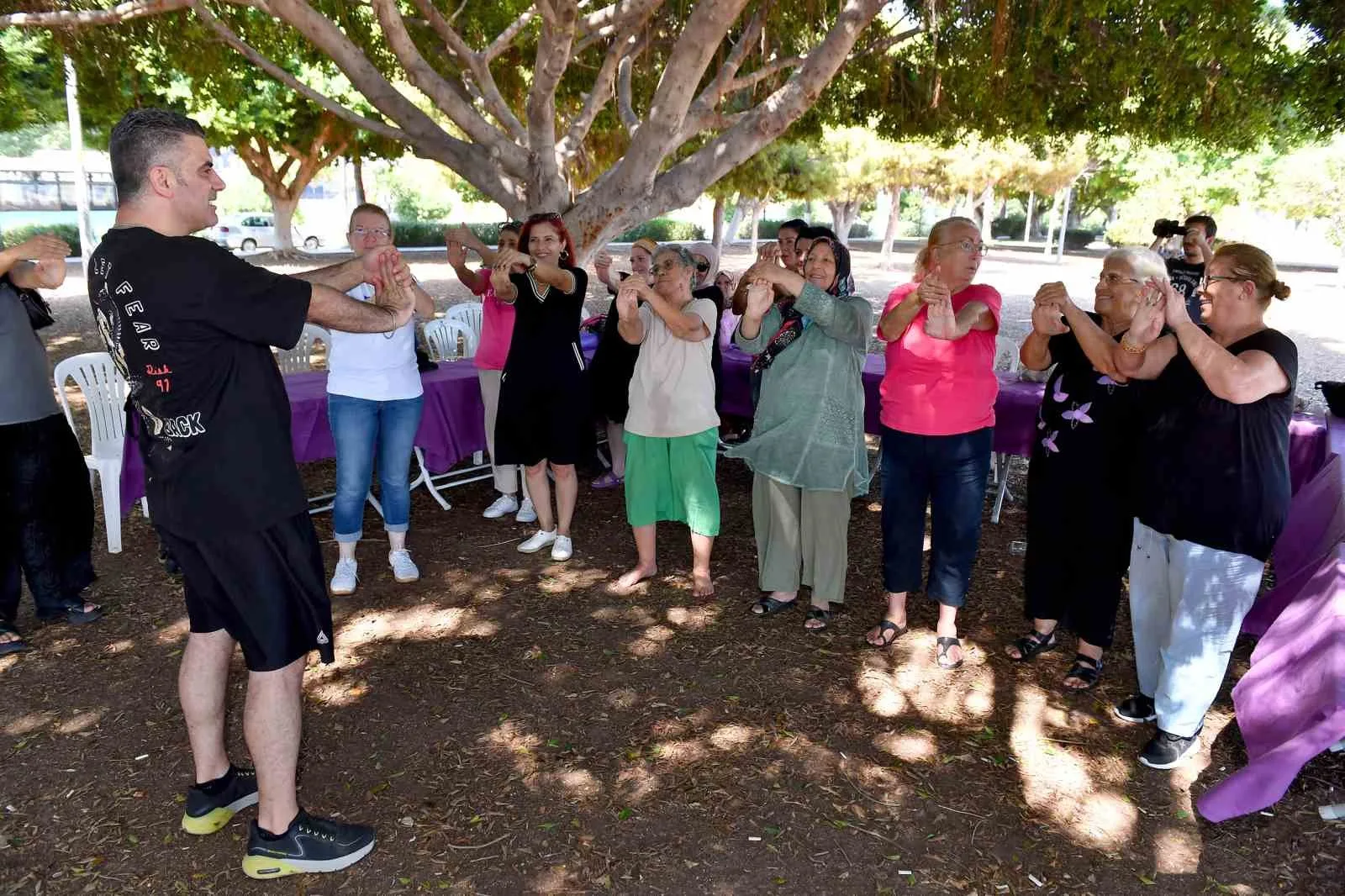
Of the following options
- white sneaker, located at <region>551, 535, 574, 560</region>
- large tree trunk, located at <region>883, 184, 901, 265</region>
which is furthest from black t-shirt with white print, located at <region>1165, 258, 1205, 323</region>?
large tree trunk, located at <region>883, 184, 901, 265</region>

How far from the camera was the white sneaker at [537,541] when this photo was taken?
5.39 metres

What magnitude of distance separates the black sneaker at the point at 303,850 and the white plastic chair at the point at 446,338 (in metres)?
5.33

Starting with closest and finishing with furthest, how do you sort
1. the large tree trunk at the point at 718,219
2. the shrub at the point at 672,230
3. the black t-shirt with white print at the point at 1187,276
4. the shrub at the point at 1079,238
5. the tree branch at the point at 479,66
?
the black t-shirt with white print at the point at 1187,276
the tree branch at the point at 479,66
the large tree trunk at the point at 718,219
the shrub at the point at 672,230
the shrub at the point at 1079,238

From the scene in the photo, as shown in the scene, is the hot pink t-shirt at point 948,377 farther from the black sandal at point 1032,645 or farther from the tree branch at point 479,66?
the tree branch at point 479,66

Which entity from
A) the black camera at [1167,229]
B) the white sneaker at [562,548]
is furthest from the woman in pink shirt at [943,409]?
the black camera at [1167,229]

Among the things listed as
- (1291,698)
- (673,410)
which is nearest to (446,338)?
(673,410)

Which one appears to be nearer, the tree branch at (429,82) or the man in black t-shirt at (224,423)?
the man in black t-shirt at (224,423)

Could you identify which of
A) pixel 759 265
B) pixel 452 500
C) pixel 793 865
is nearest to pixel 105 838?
pixel 793 865

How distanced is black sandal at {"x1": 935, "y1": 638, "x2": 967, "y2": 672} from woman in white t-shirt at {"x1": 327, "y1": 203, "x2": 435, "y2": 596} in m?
2.78

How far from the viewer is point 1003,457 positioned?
6.46 m

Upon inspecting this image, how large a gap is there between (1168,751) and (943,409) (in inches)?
60.2

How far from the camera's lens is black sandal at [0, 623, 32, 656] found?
4051 millimetres

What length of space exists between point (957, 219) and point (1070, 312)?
2.15 feet

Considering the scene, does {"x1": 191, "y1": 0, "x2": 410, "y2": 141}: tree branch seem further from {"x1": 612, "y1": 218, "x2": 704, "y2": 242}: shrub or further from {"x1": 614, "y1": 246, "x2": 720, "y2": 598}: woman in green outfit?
{"x1": 612, "y1": 218, "x2": 704, "y2": 242}: shrub
